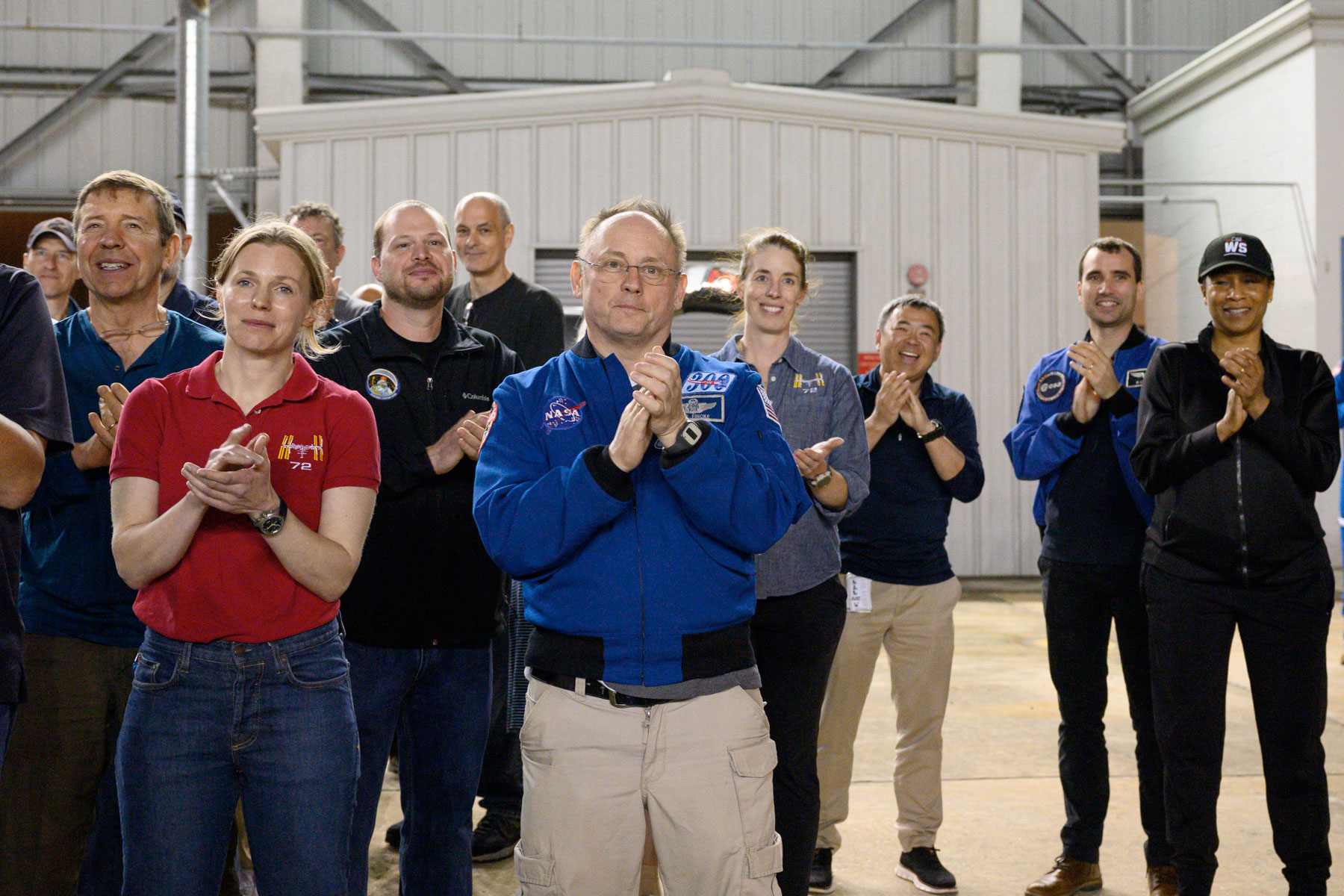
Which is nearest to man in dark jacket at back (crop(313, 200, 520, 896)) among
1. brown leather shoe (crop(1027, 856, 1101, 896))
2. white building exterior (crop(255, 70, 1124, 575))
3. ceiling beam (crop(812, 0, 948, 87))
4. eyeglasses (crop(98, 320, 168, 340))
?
eyeglasses (crop(98, 320, 168, 340))

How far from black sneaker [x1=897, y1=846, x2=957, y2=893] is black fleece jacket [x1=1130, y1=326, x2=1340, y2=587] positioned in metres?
1.13

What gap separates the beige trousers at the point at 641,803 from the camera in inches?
78.4

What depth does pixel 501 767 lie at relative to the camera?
3.86 m

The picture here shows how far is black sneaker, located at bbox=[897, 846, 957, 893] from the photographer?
3.46 metres

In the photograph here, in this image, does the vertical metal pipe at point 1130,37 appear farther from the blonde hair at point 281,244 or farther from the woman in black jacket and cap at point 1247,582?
the blonde hair at point 281,244

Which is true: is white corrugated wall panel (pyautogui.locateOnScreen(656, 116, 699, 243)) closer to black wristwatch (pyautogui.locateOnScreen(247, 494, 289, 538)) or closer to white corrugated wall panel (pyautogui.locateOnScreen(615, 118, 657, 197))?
white corrugated wall panel (pyautogui.locateOnScreen(615, 118, 657, 197))

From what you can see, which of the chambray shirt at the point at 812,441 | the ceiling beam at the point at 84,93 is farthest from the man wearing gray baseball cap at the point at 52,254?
the ceiling beam at the point at 84,93

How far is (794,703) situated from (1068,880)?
1125 millimetres

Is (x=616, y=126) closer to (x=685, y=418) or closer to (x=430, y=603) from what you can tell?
(x=430, y=603)

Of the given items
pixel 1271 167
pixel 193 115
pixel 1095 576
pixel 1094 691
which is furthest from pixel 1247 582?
pixel 1271 167

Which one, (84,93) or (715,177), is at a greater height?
(84,93)

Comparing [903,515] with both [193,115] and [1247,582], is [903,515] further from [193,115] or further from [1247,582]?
[193,115]

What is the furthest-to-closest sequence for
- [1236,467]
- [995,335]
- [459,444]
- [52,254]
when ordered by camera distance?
[995,335] → [52,254] → [1236,467] → [459,444]

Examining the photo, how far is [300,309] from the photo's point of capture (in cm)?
223
